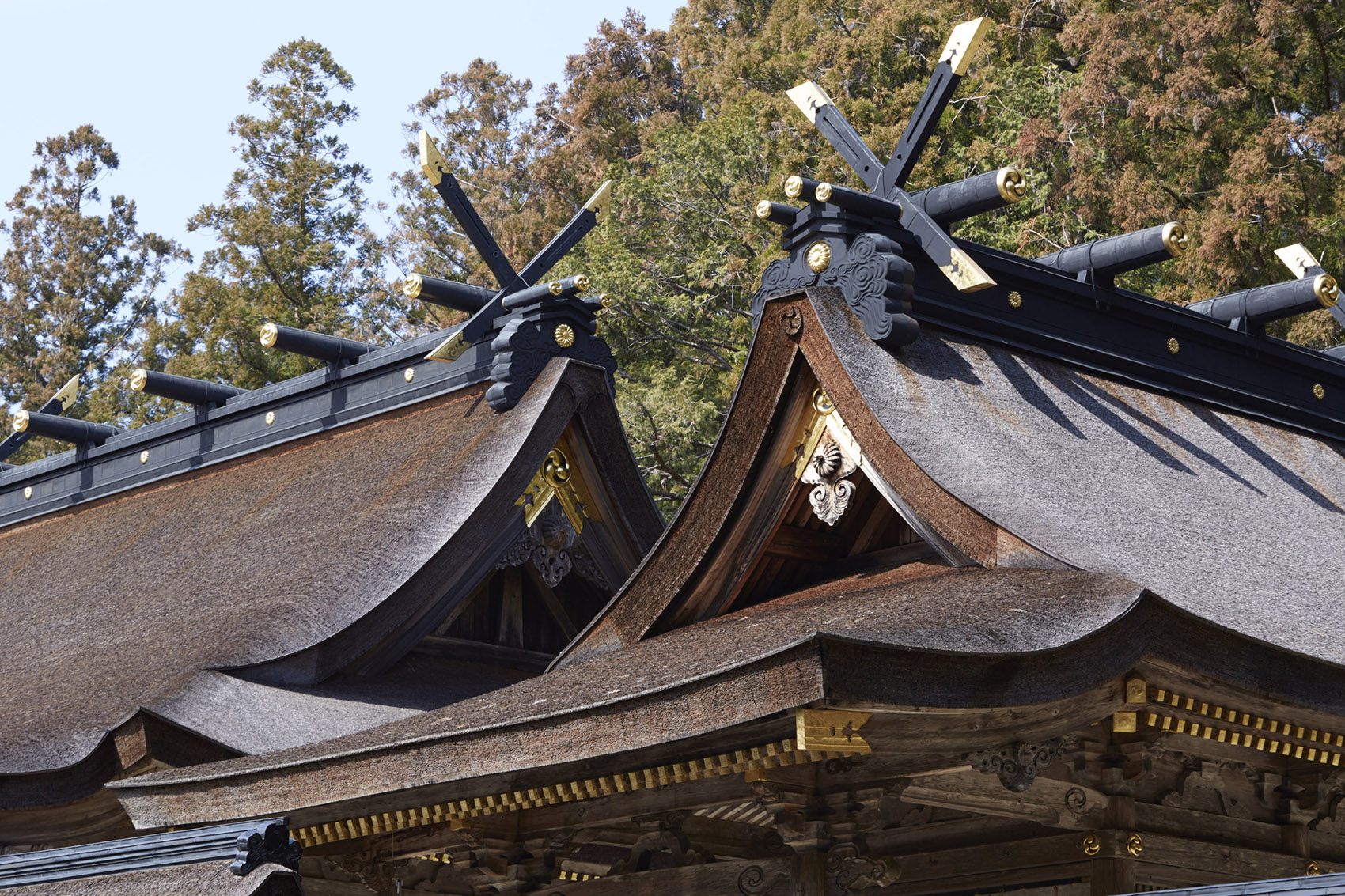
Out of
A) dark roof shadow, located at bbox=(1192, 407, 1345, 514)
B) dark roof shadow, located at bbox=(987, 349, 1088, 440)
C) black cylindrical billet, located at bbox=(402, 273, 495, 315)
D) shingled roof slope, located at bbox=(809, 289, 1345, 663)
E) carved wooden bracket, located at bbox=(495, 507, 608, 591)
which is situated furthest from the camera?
black cylindrical billet, located at bbox=(402, 273, 495, 315)

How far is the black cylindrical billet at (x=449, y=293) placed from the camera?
9.59m

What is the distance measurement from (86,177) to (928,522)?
35311 millimetres

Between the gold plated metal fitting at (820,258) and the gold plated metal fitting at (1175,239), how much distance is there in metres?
1.64

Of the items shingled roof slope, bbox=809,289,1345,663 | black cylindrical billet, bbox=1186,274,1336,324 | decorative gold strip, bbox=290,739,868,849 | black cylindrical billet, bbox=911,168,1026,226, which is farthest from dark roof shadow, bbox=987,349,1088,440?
decorative gold strip, bbox=290,739,868,849

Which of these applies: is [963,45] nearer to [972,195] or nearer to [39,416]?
[972,195]

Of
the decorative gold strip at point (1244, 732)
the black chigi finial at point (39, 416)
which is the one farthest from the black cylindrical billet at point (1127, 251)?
the black chigi finial at point (39, 416)

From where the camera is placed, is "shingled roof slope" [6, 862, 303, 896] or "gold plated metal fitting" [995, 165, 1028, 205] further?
"gold plated metal fitting" [995, 165, 1028, 205]

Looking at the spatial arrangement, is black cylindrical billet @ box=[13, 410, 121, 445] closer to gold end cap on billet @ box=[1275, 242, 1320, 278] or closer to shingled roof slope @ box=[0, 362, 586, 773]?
shingled roof slope @ box=[0, 362, 586, 773]

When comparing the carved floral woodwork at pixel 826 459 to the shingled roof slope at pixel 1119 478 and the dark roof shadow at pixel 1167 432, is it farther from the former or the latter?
the dark roof shadow at pixel 1167 432

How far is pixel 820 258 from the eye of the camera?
647 centimetres

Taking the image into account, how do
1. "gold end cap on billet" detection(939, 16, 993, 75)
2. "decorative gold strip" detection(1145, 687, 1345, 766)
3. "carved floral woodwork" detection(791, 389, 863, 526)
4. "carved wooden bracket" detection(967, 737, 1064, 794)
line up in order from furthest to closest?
"gold end cap on billet" detection(939, 16, 993, 75)
"carved floral woodwork" detection(791, 389, 863, 526)
"decorative gold strip" detection(1145, 687, 1345, 766)
"carved wooden bracket" detection(967, 737, 1064, 794)

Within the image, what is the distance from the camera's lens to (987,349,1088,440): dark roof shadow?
6.60 metres

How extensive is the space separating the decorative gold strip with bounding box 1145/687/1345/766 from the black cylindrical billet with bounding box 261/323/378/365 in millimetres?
6512

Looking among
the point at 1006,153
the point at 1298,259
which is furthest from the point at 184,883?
the point at 1006,153
